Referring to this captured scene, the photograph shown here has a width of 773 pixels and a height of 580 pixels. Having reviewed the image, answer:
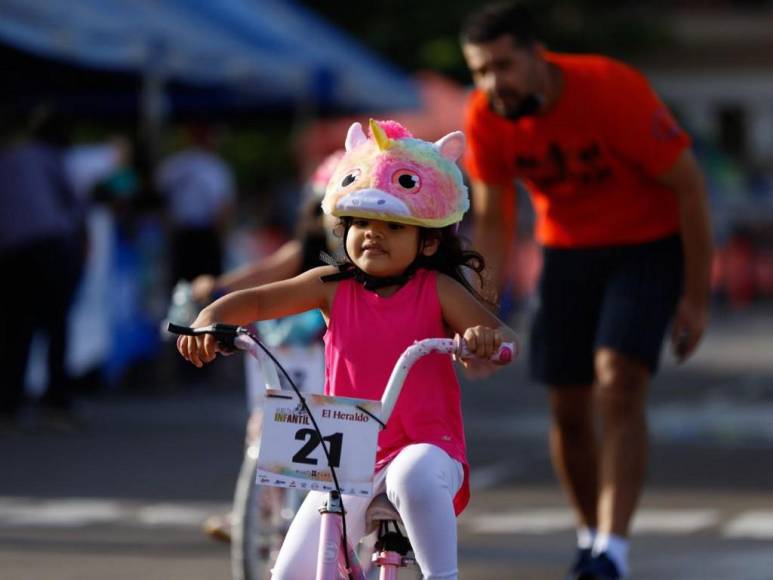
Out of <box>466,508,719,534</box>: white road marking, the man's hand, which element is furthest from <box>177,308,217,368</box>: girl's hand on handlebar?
<box>466,508,719,534</box>: white road marking

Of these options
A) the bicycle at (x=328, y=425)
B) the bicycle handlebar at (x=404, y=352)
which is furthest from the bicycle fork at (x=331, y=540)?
the bicycle handlebar at (x=404, y=352)

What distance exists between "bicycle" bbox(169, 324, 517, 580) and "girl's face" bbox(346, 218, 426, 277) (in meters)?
0.31

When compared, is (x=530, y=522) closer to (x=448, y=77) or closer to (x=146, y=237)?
(x=146, y=237)

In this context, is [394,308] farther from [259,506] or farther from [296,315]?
[296,315]

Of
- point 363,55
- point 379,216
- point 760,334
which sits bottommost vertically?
point 379,216

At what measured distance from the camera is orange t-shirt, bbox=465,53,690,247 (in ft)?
22.4

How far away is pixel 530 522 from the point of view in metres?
9.05

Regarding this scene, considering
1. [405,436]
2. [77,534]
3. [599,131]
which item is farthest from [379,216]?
[77,534]

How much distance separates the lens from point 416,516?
4.64m

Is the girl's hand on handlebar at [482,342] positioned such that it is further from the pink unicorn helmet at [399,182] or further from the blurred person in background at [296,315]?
the blurred person in background at [296,315]

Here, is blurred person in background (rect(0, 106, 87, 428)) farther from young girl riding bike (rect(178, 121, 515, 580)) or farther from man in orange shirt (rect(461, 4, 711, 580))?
young girl riding bike (rect(178, 121, 515, 580))

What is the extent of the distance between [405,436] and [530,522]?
430 centimetres

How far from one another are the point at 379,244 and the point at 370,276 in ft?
0.39

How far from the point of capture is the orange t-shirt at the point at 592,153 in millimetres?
6824
